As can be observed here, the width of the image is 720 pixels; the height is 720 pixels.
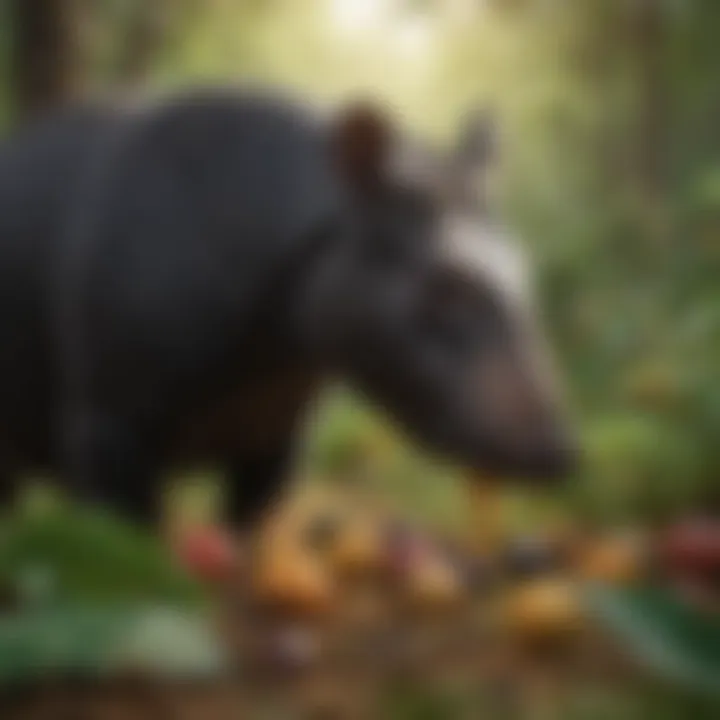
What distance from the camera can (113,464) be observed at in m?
1.03

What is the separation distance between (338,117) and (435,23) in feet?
0.73

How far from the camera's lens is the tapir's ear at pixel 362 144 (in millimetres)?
974

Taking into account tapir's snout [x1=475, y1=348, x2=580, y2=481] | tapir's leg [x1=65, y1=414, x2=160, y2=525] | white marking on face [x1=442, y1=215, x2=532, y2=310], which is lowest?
tapir's snout [x1=475, y1=348, x2=580, y2=481]

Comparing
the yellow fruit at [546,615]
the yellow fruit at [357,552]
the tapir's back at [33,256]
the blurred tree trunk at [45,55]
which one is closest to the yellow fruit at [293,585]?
the yellow fruit at [357,552]

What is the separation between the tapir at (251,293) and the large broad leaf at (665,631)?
10.2 inches

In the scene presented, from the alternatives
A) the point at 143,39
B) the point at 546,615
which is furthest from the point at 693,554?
the point at 143,39

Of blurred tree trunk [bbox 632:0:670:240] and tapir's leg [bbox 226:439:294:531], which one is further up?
blurred tree trunk [bbox 632:0:670:240]

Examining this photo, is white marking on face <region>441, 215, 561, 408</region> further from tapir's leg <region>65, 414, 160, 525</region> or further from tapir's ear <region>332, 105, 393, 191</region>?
tapir's leg <region>65, 414, 160, 525</region>

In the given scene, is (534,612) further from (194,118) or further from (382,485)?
(194,118)

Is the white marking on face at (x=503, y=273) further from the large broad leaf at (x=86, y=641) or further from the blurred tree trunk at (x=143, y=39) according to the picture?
the blurred tree trunk at (x=143, y=39)

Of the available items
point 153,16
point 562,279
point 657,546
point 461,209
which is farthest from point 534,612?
point 153,16

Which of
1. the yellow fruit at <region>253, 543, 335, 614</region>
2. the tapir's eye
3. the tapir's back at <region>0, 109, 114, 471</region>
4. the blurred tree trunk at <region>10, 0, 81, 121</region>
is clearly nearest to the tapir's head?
the tapir's eye

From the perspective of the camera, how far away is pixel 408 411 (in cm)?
100

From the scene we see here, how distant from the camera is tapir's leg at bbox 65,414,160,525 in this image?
1.03 metres
